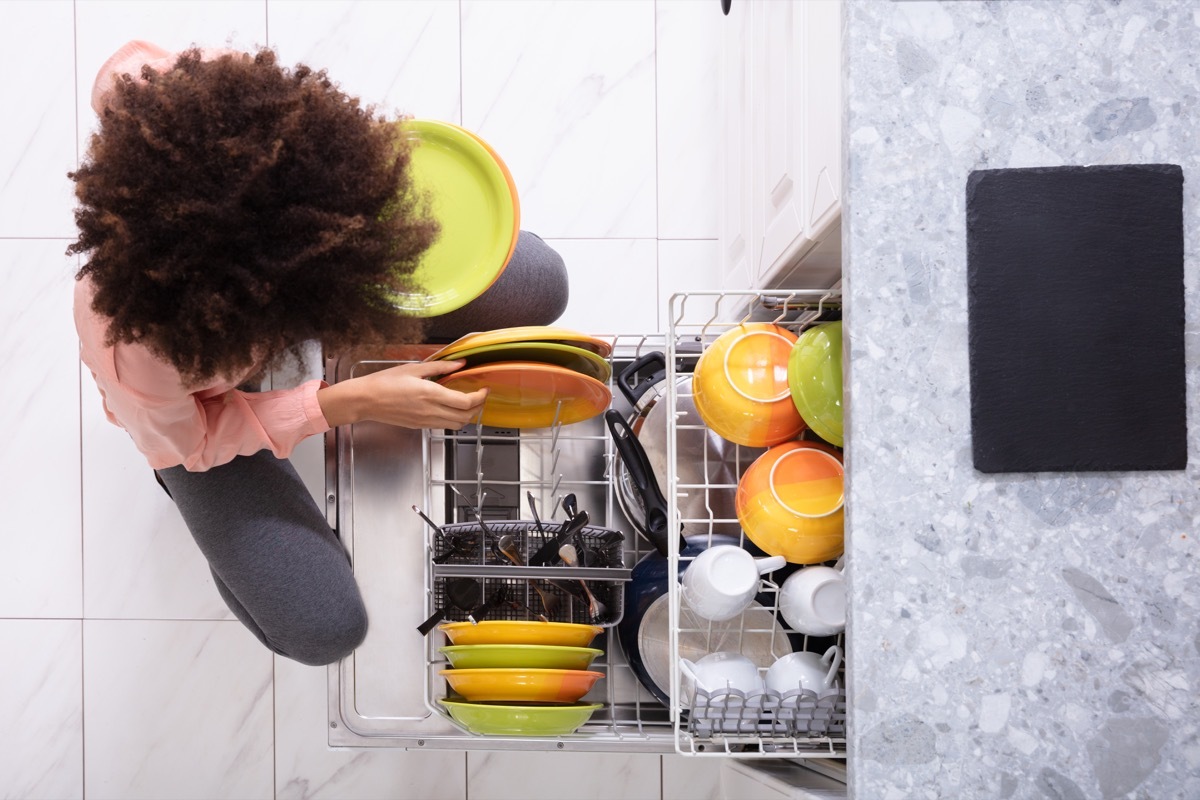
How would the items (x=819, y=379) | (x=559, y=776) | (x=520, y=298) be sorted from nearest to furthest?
(x=819, y=379) → (x=520, y=298) → (x=559, y=776)

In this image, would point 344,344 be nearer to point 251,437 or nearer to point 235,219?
point 235,219

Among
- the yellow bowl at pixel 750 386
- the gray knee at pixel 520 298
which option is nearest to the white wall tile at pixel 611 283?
the gray knee at pixel 520 298

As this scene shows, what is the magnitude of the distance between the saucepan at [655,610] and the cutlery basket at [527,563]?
40 millimetres

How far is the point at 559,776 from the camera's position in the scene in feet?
5.63

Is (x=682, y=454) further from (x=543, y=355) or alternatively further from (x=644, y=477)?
(x=543, y=355)

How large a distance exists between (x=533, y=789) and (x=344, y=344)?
1.11 meters

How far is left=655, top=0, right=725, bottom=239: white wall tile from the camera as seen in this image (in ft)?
5.85

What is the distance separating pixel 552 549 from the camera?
115 cm

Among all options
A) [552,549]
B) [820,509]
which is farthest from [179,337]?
[820,509]

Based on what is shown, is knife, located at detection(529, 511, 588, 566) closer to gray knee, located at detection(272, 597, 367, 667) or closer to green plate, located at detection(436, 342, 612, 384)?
green plate, located at detection(436, 342, 612, 384)

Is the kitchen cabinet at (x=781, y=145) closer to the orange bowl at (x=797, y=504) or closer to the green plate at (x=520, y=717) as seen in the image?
the orange bowl at (x=797, y=504)

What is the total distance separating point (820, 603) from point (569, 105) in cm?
117

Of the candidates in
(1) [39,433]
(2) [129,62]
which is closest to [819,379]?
(2) [129,62]

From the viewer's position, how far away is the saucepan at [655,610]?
3.73ft
